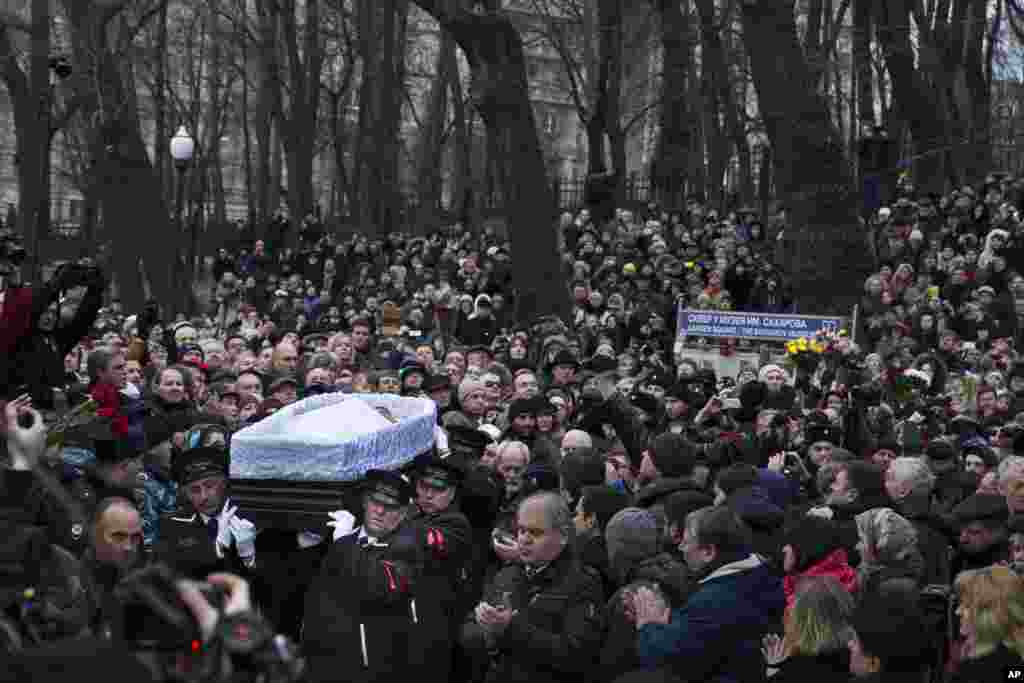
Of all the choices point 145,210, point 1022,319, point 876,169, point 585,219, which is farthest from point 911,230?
point 145,210

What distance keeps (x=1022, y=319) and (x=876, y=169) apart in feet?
14.0

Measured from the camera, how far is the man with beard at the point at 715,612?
592 centimetres

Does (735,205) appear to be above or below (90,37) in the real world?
below

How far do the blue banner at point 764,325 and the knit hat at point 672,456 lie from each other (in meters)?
8.85

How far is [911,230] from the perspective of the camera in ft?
84.7

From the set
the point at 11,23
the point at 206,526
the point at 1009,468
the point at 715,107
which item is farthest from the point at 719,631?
the point at 715,107

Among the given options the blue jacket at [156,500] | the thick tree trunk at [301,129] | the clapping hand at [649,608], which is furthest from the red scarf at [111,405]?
the thick tree trunk at [301,129]

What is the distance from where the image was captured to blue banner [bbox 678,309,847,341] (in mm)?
17344

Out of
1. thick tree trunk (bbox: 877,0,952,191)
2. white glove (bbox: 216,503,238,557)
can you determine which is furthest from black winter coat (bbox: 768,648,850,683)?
thick tree trunk (bbox: 877,0,952,191)

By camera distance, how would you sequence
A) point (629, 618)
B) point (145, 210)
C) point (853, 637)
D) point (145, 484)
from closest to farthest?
point (853, 637) → point (629, 618) → point (145, 484) → point (145, 210)

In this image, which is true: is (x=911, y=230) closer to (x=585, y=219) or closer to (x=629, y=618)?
(x=585, y=219)

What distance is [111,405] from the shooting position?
9422mm

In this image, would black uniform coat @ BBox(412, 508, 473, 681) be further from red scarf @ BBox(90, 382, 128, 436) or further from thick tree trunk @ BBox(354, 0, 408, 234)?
thick tree trunk @ BBox(354, 0, 408, 234)

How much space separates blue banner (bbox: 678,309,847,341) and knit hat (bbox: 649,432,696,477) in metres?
8.85
